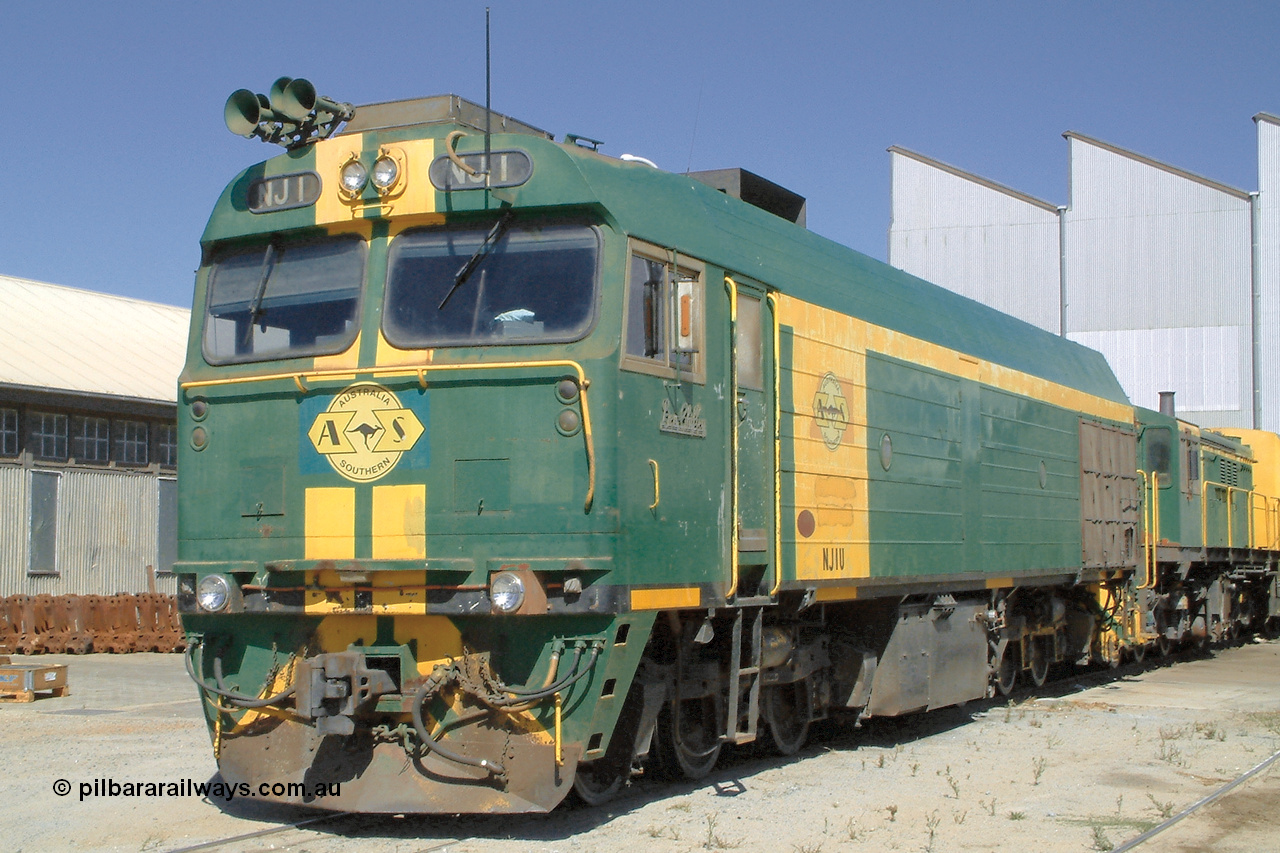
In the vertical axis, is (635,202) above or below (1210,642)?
above

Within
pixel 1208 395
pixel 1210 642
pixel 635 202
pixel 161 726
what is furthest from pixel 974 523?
pixel 1208 395

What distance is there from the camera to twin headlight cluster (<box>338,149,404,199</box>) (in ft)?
24.0

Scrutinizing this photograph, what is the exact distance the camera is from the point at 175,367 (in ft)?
82.0

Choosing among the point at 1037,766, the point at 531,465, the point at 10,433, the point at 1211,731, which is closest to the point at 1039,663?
the point at 1211,731

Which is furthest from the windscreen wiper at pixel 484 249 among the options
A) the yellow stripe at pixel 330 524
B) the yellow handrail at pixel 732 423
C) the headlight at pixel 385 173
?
the yellow handrail at pixel 732 423

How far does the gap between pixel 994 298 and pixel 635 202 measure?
2930cm

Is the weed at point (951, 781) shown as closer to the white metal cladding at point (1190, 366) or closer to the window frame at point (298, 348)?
the window frame at point (298, 348)

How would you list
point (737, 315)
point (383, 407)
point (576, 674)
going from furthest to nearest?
1. point (737, 315)
2. point (383, 407)
3. point (576, 674)

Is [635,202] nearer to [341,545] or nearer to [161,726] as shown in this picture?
[341,545]

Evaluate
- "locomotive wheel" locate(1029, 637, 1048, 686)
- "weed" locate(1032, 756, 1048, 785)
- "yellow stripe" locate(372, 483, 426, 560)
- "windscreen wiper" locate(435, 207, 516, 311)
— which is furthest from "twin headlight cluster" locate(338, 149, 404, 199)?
"locomotive wheel" locate(1029, 637, 1048, 686)

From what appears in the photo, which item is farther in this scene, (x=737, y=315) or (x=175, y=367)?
(x=175, y=367)

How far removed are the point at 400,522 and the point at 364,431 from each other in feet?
1.79

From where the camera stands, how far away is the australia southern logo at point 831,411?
29.5 feet

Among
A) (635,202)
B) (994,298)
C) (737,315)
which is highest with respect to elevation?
(994,298)
